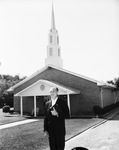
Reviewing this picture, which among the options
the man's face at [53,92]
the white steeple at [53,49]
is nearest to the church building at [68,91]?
the white steeple at [53,49]

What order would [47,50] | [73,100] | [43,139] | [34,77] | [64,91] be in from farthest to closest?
[47,50] < [34,77] < [73,100] < [64,91] < [43,139]

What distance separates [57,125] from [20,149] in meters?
3.20

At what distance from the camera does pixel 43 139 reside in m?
8.80

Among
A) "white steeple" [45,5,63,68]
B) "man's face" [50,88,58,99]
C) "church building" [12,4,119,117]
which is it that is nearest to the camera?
"man's face" [50,88,58,99]

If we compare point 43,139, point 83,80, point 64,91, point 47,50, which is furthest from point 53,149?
point 47,50

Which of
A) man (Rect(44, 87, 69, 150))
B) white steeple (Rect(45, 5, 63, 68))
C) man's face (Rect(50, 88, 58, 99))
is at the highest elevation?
white steeple (Rect(45, 5, 63, 68))

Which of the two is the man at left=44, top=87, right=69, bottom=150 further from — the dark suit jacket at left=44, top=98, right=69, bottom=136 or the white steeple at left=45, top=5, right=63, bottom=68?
the white steeple at left=45, top=5, right=63, bottom=68

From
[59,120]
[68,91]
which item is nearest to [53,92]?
[59,120]

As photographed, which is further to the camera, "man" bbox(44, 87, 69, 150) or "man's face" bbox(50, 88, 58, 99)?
"man's face" bbox(50, 88, 58, 99)

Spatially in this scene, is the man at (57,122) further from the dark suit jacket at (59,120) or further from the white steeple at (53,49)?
the white steeple at (53,49)

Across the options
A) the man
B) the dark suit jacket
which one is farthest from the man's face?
the dark suit jacket

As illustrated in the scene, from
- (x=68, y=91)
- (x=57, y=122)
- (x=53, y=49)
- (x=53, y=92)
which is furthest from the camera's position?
(x=53, y=49)

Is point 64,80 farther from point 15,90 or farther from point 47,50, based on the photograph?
point 47,50

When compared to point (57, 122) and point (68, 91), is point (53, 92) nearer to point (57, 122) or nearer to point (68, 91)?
point (57, 122)
